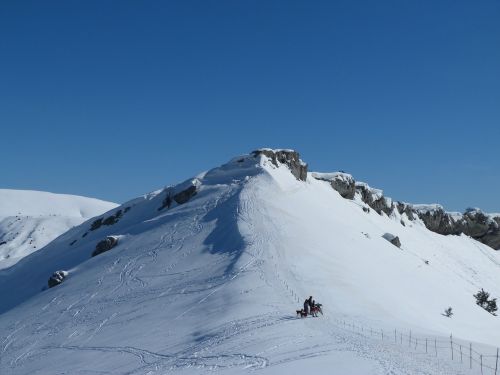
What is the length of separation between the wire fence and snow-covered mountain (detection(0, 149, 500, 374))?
0.93 feet

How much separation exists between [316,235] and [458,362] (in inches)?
1271

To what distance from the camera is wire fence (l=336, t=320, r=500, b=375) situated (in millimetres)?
20359

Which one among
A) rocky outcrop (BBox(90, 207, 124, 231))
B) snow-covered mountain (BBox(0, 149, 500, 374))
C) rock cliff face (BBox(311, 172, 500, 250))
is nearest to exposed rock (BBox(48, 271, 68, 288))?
snow-covered mountain (BBox(0, 149, 500, 374))

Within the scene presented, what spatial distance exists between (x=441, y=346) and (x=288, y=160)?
184ft

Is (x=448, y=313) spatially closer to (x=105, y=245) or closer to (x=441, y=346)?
(x=441, y=346)

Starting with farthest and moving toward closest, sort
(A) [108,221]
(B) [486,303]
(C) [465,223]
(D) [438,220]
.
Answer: (C) [465,223] < (D) [438,220] < (A) [108,221] < (B) [486,303]

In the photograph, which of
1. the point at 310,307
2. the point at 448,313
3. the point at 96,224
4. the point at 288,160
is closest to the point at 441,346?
the point at 310,307

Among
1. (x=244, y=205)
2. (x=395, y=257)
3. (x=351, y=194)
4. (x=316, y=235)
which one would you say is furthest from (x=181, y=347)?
(x=351, y=194)

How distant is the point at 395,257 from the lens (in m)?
57.2

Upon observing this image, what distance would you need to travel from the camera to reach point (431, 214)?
101 metres

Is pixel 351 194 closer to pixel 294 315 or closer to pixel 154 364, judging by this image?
pixel 294 315

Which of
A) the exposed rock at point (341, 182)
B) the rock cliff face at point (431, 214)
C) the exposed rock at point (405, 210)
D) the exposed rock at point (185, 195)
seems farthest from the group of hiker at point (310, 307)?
the exposed rock at point (405, 210)

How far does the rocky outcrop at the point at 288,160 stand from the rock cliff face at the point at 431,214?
30.2 ft

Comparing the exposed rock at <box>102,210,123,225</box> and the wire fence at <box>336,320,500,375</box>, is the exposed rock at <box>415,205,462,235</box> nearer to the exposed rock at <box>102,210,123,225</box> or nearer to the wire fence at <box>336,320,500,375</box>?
the exposed rock at <box>102,210,123,225</box>
